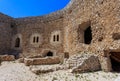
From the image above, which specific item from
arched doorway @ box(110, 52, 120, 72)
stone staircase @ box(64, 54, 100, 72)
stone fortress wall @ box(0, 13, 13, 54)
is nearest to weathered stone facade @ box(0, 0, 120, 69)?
stone fortress wall @ box(0, 13, 13, 54)

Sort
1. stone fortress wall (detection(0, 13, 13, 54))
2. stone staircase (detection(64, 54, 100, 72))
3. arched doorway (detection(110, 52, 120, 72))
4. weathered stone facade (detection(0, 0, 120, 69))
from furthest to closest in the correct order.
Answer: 1. stone fortress wall (detection(0, 13, 13, 54))
2. arched doorway (detection(110, 52, 120, 72))
3. weathered stone facade (detection(0, 0, 120, 69))
4. stone staircase (detection(64, 54, 100, 72))

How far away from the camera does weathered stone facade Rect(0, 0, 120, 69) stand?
11.1m

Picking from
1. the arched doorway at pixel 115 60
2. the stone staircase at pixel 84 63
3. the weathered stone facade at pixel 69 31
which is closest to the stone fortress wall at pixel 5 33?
the weathered stone facade at pixel 69 31

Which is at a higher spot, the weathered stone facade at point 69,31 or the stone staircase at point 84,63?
the weathered stone facade at point 69,31

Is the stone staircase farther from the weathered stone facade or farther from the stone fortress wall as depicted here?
the stone fortress wall

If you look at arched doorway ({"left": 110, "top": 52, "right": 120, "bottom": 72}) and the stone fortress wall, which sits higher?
the stone fortress wall

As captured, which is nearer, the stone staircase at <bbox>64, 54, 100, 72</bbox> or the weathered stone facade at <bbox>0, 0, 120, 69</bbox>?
the stone staircase at <bbox>64, 54, 100, 72</bbox>

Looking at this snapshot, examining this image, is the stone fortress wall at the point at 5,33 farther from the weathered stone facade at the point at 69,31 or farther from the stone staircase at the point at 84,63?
the stone staircase at the point at 84,63

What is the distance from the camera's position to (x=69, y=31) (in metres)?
15.0

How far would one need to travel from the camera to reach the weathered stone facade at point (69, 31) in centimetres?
1112

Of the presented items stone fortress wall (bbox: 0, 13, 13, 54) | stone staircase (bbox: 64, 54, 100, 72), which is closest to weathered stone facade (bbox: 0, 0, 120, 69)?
stone fortress wall (bbox: 0, 13, 13, 54)

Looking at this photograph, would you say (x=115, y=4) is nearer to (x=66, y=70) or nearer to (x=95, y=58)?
(x=95, y=58)

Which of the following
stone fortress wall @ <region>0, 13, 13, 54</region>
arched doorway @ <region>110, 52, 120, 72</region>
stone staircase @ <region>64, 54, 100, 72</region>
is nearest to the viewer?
stone staircase @ <region>64, 54, 100, 72</region>

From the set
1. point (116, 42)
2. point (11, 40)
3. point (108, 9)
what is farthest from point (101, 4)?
point (11, 40)
